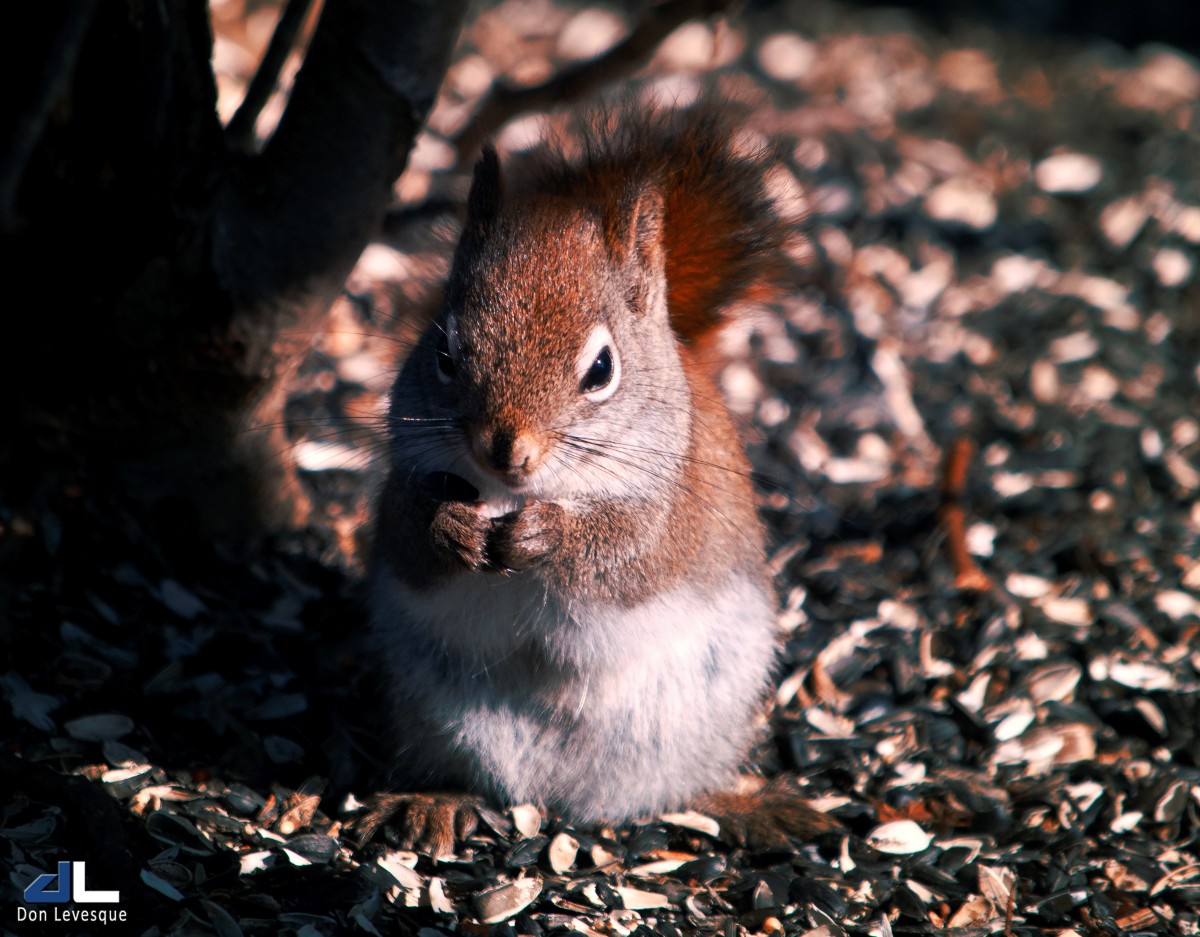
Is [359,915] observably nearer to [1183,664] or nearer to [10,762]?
[10,762]

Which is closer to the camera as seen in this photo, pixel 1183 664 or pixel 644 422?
pixel 644 422

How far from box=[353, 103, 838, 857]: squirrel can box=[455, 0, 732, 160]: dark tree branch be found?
0.56m

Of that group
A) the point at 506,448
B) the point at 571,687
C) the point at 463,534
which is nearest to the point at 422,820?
the point at 571,687

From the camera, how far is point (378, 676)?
2.45 meters

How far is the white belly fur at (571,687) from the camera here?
2.06 metres

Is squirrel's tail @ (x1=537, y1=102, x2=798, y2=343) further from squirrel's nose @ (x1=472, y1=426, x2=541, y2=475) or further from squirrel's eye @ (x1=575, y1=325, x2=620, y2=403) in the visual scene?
squirrel's nose @ (x1=472, y1=426, x2=541, y2=475)

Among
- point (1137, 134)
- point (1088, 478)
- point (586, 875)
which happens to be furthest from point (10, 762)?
point (1137, 134)

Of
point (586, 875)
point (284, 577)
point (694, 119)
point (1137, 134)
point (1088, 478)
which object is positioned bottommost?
point (586, 875)

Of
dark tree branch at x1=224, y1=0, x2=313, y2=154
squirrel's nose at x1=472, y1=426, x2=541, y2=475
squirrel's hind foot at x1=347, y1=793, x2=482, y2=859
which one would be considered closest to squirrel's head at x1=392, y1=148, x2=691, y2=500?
squirrel's nose at x1=472, y1=426, x2=541, y2=475

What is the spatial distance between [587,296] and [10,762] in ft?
4.14

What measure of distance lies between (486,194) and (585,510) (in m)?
0.59

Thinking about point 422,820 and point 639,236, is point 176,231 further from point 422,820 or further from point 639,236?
point 422,820

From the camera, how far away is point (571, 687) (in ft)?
6.92

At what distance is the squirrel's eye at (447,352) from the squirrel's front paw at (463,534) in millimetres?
220
